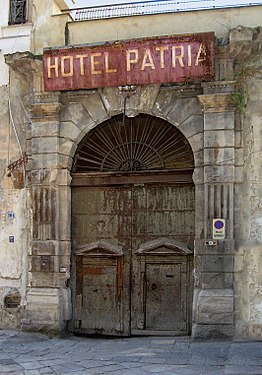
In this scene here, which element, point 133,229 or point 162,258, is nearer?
point 162,258

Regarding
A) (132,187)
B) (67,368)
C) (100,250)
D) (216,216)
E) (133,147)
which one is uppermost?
(133,147)

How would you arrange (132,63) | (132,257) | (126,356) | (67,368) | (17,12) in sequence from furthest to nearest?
1. (17,12)
2. (132,257)
3. (132,63)
4. (126,356)
5. (67,368)

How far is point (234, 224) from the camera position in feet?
28.4

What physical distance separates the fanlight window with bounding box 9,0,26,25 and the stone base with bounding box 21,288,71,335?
4.70m

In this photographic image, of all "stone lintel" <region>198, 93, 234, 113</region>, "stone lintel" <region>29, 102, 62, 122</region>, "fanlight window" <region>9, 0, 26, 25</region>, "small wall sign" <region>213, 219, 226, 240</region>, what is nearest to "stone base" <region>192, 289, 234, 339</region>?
"small wall sign" <region>213, 219, 226, 240</region>

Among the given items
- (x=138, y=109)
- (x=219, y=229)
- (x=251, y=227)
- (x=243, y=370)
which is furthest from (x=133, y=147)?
(x=243, y=370)

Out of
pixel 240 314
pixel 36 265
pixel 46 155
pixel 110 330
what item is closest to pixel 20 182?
pixel 46 155

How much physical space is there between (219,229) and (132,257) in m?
1.61

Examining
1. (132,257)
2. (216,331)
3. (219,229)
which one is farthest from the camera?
(132,257)

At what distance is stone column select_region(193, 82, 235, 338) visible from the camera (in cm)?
845

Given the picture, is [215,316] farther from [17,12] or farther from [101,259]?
[17,12]

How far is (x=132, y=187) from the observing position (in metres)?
9.41

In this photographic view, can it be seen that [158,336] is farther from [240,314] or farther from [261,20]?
[261,20]

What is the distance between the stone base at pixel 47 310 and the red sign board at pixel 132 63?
337 cm
